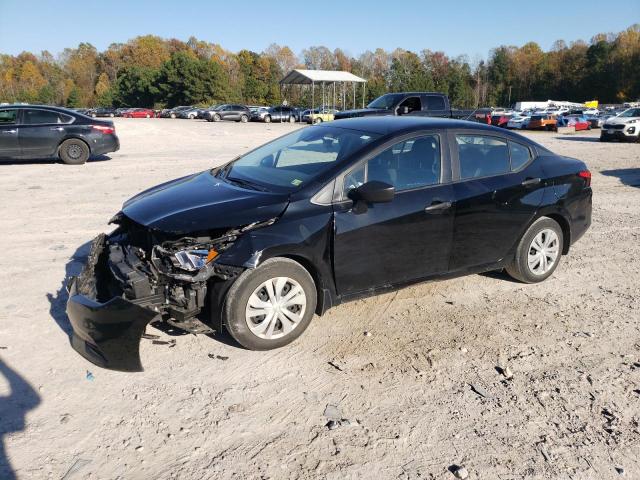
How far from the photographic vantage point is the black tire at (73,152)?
13016 mm

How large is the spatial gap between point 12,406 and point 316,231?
2292 millimetres

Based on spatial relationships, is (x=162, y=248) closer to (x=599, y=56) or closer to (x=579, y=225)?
(x=579, y=225)

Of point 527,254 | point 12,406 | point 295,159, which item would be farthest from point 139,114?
point 12,406

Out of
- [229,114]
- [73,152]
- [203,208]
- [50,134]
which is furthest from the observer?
[229,114]

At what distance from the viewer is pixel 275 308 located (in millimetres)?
3906

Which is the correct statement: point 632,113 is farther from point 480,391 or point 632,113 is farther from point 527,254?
point 480,391

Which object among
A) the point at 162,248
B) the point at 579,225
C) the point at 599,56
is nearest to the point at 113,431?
the point at 162,248

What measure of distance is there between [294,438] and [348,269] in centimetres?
151

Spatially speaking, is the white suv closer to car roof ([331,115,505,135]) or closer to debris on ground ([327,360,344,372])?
car roof ([331,115,505,135])

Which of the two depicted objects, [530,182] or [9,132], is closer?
[530,182]

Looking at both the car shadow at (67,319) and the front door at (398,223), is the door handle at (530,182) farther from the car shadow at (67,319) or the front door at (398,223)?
the car shadow at (67,319)

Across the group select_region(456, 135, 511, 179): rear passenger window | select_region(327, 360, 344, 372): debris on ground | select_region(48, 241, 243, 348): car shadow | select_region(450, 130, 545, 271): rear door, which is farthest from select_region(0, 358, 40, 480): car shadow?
select_region(456, 135, 511, 179): rear passenger window

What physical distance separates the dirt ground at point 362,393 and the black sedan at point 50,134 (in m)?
8.35

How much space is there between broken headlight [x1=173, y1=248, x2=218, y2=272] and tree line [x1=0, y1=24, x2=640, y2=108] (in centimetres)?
6609
